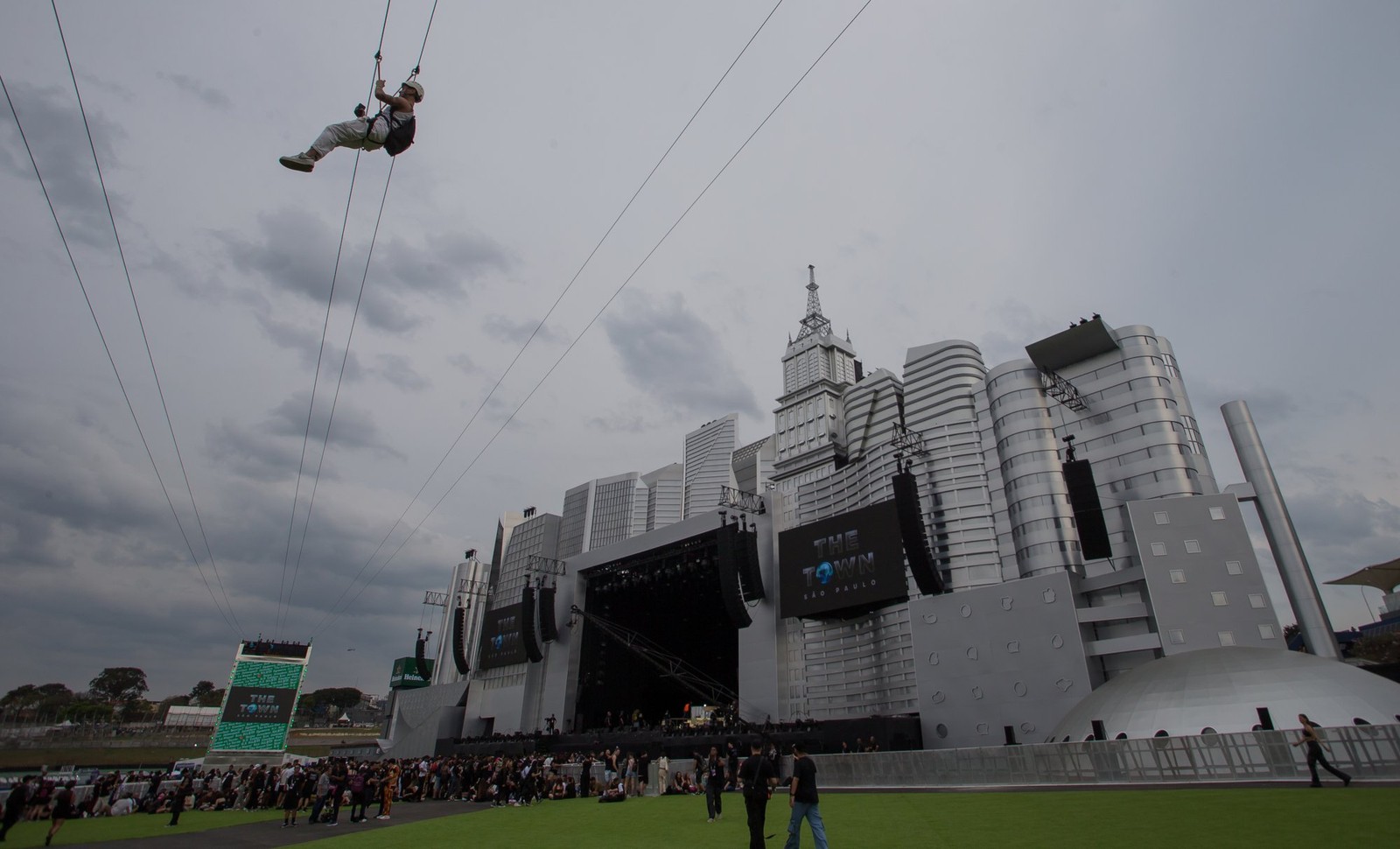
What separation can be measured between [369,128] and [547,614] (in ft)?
146

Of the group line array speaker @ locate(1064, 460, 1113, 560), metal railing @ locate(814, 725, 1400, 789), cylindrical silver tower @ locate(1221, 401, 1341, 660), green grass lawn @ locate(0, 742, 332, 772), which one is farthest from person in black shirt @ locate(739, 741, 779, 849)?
green grass lawn @ locate(0, 742, 332, 772)

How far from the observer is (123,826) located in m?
16.5

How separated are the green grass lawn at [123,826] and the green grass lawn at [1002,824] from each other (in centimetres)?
565

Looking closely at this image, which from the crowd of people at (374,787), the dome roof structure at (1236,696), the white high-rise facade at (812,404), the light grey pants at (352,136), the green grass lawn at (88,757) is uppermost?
the white high-rise facade at (812,404)

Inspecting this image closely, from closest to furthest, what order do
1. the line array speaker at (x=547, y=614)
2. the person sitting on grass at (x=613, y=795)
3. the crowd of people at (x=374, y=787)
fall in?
the crowd of people at (x=374, y=787)
the person sitting on grass at (x=613, y=795)
the line array speaker at (x=547, y=614)

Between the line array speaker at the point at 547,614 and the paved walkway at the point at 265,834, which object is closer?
the paved walkway at the point at 265,834

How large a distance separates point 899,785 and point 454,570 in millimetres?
110316

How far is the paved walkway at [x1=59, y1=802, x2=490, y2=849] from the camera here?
40.1ft

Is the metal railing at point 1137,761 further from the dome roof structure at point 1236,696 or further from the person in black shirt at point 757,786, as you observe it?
the person in black shirt at point 757,786

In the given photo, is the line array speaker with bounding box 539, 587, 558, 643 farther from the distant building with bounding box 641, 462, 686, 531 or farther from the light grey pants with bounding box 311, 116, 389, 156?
the distant building with bounding box 641, 462, 686, 531

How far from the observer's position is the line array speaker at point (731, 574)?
113 feet

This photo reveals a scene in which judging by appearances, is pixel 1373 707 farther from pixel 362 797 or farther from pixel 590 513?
pixel 590 513

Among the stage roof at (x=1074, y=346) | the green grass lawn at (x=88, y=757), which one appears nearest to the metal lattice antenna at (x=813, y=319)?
the stage roof at (x=1074, y=346)

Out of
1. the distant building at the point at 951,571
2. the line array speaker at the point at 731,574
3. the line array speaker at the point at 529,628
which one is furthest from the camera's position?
the line array speaker at the point at 529,628
